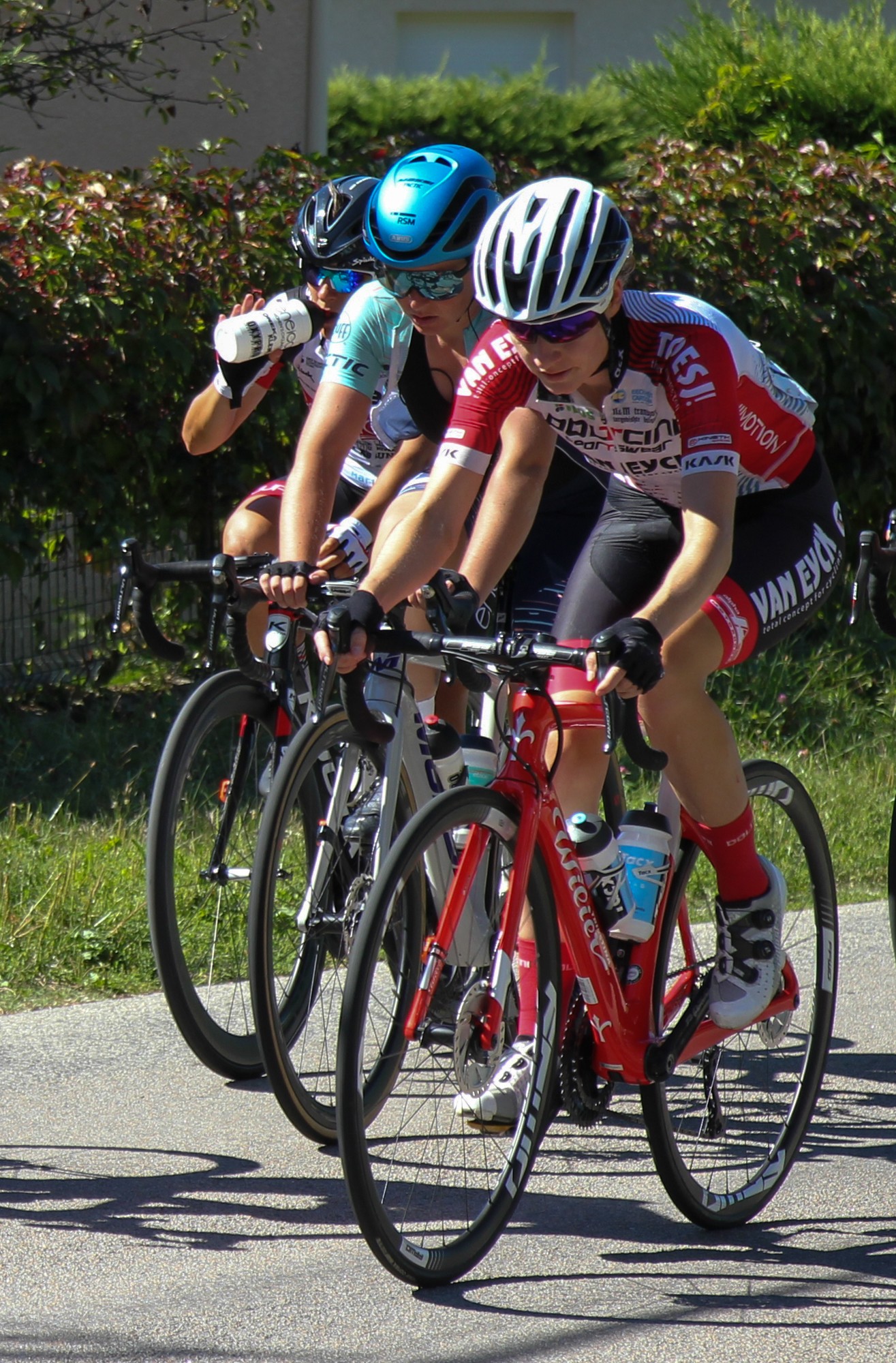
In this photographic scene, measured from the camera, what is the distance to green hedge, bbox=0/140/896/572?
287 inches

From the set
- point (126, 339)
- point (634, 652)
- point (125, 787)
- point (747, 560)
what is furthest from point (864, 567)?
point (126, 339)

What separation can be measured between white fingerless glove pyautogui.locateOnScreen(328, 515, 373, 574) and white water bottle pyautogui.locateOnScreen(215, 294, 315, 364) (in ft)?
1.49

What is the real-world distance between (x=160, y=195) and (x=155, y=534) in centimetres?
148

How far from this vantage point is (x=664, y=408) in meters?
3.67

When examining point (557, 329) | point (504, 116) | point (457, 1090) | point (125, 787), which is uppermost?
point (504, 116)

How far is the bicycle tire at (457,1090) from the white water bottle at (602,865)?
0.14 m

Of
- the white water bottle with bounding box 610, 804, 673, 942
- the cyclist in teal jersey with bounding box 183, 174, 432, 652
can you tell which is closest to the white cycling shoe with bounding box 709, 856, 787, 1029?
the white water bottle with bounding box 610, 804, 673, 942

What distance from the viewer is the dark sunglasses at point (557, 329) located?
3.49 m

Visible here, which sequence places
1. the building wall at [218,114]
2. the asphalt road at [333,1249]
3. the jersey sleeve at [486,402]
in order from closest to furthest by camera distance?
the asphalt road at [333,1249]
the jersey sleeve at [486,402]
the building wall at [218,114]

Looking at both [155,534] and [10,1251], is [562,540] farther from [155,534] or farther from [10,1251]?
[155,534]

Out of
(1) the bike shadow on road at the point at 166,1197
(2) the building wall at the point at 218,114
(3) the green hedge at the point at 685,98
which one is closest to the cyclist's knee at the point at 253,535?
(1) the bike shadow on road at the point at 166,1197

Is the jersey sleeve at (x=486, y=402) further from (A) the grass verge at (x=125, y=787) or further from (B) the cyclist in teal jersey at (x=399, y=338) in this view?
(A) the grass verge at (x=125, y=787)

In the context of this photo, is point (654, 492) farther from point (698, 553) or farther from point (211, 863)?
point (211, 863)

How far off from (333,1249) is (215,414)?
2261mm
